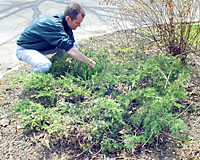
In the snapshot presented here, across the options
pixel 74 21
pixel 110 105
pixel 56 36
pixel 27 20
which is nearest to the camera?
pixel 110 105

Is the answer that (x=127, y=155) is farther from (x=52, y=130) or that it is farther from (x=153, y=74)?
(x=153, y=74)

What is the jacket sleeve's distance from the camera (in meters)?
3.10

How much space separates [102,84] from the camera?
Result: 2.93 meters

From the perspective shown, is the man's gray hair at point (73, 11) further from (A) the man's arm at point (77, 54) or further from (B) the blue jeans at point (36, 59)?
(B) the blue jeans at point (36, 59)

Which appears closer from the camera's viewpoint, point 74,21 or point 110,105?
point 110,105

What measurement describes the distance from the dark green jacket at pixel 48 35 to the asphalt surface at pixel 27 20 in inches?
32.1

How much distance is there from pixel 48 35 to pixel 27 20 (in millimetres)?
4180

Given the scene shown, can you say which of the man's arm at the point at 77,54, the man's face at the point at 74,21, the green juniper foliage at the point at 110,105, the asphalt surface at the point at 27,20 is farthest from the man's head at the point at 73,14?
the asphalt surface at the point at 27,20

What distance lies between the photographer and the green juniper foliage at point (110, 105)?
2.34 meters

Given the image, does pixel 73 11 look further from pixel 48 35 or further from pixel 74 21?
pixel 48 35

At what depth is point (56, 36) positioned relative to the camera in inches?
→ 123

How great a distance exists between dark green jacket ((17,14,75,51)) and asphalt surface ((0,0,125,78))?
0.82 metres

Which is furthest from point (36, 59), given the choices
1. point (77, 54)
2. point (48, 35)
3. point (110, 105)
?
point (110, 105)

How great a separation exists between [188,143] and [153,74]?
104cm
